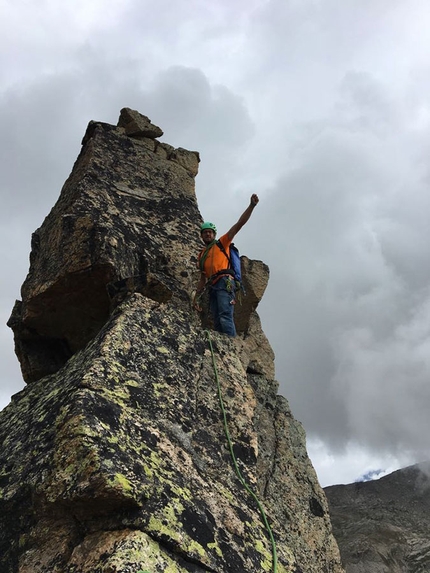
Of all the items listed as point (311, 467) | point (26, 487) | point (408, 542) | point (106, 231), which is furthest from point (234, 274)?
point (408, 542)

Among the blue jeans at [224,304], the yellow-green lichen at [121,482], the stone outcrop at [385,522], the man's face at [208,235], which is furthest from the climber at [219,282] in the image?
the stone outcrop at [385,522]

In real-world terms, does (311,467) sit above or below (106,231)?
below

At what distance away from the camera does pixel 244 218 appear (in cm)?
1157

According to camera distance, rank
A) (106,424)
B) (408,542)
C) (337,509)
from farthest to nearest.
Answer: (337,509) → (408,542) → (106,424)

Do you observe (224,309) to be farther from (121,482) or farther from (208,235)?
(121,482)

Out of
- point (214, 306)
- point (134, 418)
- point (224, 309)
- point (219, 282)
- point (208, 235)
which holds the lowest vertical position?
point (134, 418)

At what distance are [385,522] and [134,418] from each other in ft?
106

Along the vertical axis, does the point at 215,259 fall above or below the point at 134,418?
above

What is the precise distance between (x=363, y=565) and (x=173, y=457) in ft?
85.4

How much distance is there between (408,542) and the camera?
1228 inches

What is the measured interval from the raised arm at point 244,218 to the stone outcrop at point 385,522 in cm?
2363

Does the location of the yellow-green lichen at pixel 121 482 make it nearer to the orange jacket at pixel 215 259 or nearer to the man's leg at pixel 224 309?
the man's leg at pixel 224 309

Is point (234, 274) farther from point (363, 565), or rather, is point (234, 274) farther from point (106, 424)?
point (363, 565)

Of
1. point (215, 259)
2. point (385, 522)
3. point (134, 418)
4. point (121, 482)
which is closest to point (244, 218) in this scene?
point (215, 259)
